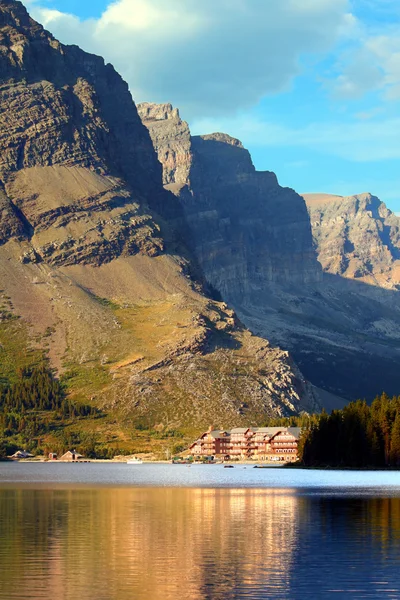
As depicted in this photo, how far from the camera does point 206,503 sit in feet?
414

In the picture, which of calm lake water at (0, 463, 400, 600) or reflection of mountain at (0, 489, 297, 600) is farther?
reflection of mountain at (0, 489, 297, 600)

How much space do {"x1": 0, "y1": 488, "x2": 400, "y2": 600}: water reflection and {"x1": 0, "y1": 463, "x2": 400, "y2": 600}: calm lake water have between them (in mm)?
79

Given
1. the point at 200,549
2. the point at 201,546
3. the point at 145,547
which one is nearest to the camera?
the point at 200,549

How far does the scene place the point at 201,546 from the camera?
81.4 metres

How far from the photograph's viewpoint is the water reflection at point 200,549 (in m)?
63.6

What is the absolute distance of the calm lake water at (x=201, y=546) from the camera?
63.7 meters

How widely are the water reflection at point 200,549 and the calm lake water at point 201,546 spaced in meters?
0.08

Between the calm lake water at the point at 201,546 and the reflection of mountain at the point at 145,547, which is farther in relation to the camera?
the reflection of mountain at the point at 145,547

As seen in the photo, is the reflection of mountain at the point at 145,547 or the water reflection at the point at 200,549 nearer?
the water reflection at the point at 200,549

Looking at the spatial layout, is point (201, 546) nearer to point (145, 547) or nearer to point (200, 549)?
point (200, 549)

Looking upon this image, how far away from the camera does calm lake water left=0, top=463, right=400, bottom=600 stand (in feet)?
209

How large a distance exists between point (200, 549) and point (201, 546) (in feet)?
5.98

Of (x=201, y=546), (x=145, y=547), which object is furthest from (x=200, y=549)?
(x=145, y=547)

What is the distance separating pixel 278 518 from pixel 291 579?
3665 cm
